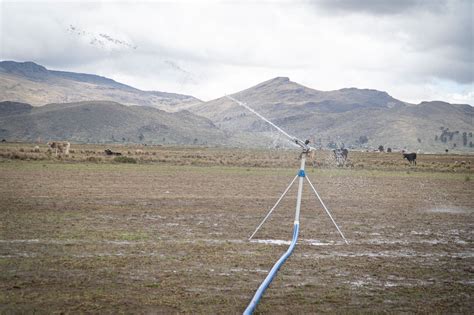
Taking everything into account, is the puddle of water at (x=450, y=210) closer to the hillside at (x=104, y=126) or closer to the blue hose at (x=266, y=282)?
the blue hose at (x=266, y=282)

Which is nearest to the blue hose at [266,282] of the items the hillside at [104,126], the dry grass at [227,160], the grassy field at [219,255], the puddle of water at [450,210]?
the grassy field at [219,255]

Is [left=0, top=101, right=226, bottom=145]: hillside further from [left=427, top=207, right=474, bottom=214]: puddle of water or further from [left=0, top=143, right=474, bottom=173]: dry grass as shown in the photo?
[left=427, top=207, right=474, bottom=214]: puddle of water

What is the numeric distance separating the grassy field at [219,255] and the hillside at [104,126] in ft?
368

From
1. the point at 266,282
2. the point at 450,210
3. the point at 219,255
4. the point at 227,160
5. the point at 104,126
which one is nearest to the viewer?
the point at 266,282

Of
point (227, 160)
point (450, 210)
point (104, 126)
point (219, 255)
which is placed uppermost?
point (104, 126)

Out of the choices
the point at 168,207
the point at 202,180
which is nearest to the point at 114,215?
the point at 168,207

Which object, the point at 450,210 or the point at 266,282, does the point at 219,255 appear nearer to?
the point at 266,282

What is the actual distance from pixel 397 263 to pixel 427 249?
1992 millimetres

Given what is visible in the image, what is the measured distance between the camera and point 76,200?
65.9 feet

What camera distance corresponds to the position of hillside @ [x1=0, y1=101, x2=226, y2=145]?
437 ft

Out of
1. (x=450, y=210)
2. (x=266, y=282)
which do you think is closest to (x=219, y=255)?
(x=266, y=282)

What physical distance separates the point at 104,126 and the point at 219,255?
13272cm

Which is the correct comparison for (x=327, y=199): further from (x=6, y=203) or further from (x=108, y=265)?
(x=108, y=265)

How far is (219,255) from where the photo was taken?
37.4ft
